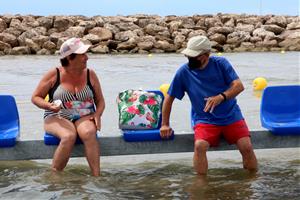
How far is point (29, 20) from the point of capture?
121 ft

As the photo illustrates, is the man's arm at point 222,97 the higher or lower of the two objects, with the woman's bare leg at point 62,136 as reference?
higher

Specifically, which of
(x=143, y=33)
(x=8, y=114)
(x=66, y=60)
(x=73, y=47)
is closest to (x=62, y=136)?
(x=66, y=60)

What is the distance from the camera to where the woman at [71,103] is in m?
5.78

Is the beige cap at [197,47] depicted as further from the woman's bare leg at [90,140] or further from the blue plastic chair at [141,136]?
the woman's bare leg at [90,140]

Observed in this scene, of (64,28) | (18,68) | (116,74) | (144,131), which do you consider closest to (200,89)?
(144,131)

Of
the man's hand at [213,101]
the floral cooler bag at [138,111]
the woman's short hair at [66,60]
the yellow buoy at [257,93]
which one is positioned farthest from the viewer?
the yellow buoy at [257,93]

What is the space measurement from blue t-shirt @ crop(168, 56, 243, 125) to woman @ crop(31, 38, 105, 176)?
2.74ft

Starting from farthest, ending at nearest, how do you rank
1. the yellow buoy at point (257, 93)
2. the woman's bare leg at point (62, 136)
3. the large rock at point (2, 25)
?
1. the large rock at point (2, 25)
2. the yellow buoy at point (257, 93)
3. the woman's bare leg at point (62, 136)

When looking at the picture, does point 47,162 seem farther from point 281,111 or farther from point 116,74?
point 116,74

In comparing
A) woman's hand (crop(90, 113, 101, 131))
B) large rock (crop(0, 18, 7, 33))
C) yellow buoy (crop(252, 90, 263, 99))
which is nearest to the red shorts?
woman's hand (crop(90, 113, 101, 131))

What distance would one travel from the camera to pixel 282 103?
22.5ft

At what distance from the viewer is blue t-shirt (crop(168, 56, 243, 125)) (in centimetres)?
577

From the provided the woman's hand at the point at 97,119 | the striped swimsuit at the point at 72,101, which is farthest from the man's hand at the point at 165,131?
the striped swimsuit at the point at 72,101

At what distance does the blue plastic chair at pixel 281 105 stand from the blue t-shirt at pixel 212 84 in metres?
1.01
